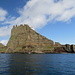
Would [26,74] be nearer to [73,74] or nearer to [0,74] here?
[0,74]

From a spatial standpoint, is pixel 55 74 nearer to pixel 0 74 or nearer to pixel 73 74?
pixel 73 74

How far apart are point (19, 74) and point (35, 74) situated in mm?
4325

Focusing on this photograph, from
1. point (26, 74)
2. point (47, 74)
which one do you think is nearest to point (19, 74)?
point (26, 74)

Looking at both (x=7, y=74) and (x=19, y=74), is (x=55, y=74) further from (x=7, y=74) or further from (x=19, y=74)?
(x=7, y=74)

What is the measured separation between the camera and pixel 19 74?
123 feet

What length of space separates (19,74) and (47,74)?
764 centimetres

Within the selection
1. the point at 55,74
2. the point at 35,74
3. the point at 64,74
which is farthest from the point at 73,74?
the point at 35,74

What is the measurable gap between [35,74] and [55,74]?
5.57m

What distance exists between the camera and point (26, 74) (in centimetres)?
3778

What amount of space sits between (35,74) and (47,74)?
332 centimetres

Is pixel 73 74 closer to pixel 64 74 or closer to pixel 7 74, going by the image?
pixel 64 74

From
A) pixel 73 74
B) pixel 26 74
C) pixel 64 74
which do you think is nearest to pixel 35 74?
pixel 26 74

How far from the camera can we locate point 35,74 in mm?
37781

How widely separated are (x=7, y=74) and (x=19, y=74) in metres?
3.27
